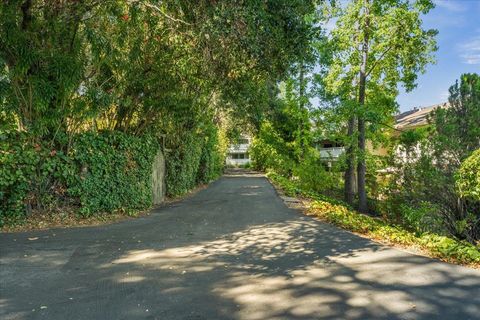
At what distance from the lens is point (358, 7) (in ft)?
54.7

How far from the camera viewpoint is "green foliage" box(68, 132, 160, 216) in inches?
360

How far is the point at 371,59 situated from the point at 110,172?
43.9 feet

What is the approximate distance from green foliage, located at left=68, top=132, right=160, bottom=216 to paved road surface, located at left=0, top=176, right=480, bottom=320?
4.46ft

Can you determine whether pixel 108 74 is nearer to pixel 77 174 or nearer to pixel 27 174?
pixel 77 174

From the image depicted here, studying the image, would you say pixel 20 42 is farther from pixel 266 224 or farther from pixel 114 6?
pixel 266 224

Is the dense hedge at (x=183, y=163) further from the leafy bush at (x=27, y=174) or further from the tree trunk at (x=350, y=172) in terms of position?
the tree trunk at (x=350, y=172)

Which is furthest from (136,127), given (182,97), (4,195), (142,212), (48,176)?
(4,195)

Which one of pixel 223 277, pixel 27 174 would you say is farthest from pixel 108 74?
pixel 223 277

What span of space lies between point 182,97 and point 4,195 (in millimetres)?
6369

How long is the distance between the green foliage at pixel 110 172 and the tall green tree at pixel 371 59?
967 centimetres

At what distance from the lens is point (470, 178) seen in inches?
327

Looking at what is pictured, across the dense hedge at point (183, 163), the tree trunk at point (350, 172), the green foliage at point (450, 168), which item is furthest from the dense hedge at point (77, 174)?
the tree trunk at point (350, 172)

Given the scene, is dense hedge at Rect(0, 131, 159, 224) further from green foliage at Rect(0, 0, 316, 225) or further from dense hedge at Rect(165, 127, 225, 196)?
dense hedge at Rect(165, 127, 225, 196)

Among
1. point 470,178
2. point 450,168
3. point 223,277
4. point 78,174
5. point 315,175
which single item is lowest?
point 223,277
